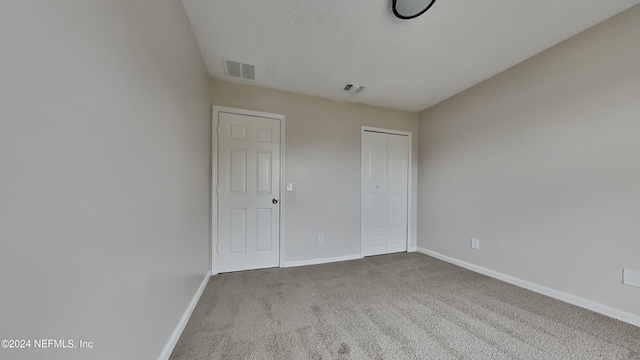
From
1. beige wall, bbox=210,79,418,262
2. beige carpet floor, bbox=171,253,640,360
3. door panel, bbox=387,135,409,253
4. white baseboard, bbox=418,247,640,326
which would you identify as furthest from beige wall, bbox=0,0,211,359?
white baseboard, bbox=418,247,640,326

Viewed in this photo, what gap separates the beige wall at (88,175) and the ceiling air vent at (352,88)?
1875mm

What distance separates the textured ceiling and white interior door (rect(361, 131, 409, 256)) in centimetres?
100

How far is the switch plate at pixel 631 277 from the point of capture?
5.11 feet

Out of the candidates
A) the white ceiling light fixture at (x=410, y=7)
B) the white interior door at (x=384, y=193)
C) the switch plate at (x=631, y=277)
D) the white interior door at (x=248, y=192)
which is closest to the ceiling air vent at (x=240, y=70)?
the white interior door at (x=248, y=192)

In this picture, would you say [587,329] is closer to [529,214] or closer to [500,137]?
[529,214]

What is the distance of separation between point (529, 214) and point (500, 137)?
892 mm

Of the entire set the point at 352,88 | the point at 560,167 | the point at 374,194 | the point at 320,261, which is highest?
the point at 352,88

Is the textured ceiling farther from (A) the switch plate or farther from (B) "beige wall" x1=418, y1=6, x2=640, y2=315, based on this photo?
(A) the switch plate

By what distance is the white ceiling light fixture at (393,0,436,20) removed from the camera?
1.46 metres

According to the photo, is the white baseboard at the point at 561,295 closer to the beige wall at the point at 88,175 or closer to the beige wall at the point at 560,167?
the beige wall at the point at 560,167

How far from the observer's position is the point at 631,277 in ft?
5.19

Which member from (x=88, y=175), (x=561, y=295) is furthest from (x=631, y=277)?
(x=88, y=175)

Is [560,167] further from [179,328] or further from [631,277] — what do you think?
[179,328]

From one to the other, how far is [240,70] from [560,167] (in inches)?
132
